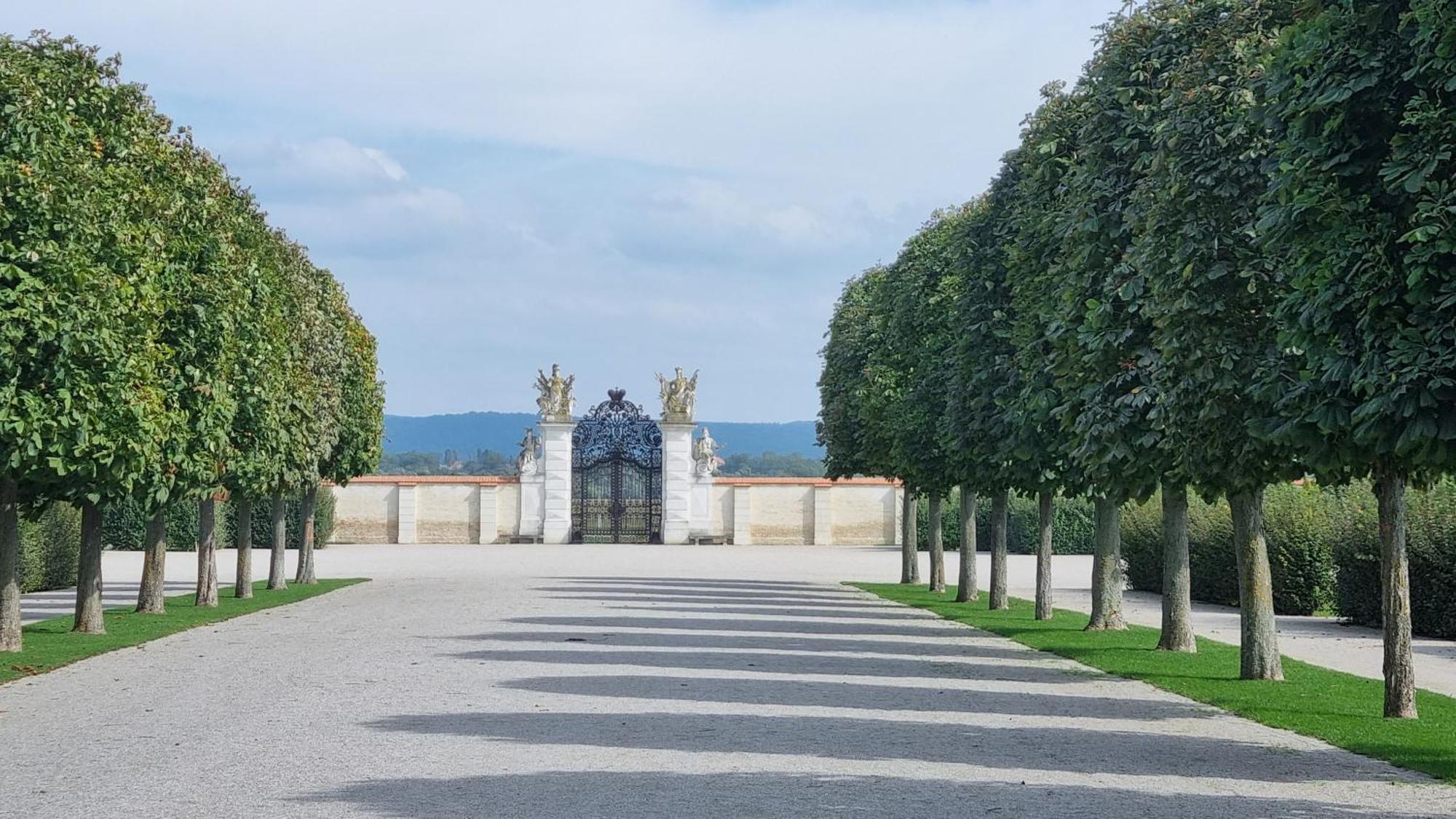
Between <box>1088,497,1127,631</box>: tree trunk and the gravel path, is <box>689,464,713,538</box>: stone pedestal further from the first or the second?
<box>1088,497,1127,631</box>: tree trunk

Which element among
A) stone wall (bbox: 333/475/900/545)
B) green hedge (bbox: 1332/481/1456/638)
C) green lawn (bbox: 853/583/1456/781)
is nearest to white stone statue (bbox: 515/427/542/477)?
stone wall (bbox: 333/475/900/545)

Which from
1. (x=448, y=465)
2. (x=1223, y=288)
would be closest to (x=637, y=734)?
(x=1223, y=288)

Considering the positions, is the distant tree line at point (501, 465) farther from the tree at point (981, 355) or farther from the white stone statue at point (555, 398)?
the tree at point (981, 355)

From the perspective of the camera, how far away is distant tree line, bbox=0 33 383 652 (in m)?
16.4

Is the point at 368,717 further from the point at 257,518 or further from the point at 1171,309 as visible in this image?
the point at 257,518

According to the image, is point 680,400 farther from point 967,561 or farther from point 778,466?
point 778,466

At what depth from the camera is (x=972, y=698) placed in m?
14.7

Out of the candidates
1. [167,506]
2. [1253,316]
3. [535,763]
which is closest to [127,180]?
[167,506]

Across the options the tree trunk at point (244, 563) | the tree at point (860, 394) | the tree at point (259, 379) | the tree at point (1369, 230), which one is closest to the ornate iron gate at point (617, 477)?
the tree at point (860, 394)

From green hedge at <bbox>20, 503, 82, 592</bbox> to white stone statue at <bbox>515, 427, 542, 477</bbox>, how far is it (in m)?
23.8

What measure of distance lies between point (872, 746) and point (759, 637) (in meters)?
9.97

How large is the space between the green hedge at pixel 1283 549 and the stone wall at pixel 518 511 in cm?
2743

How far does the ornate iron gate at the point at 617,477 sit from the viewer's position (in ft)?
196

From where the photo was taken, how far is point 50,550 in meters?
35.2
